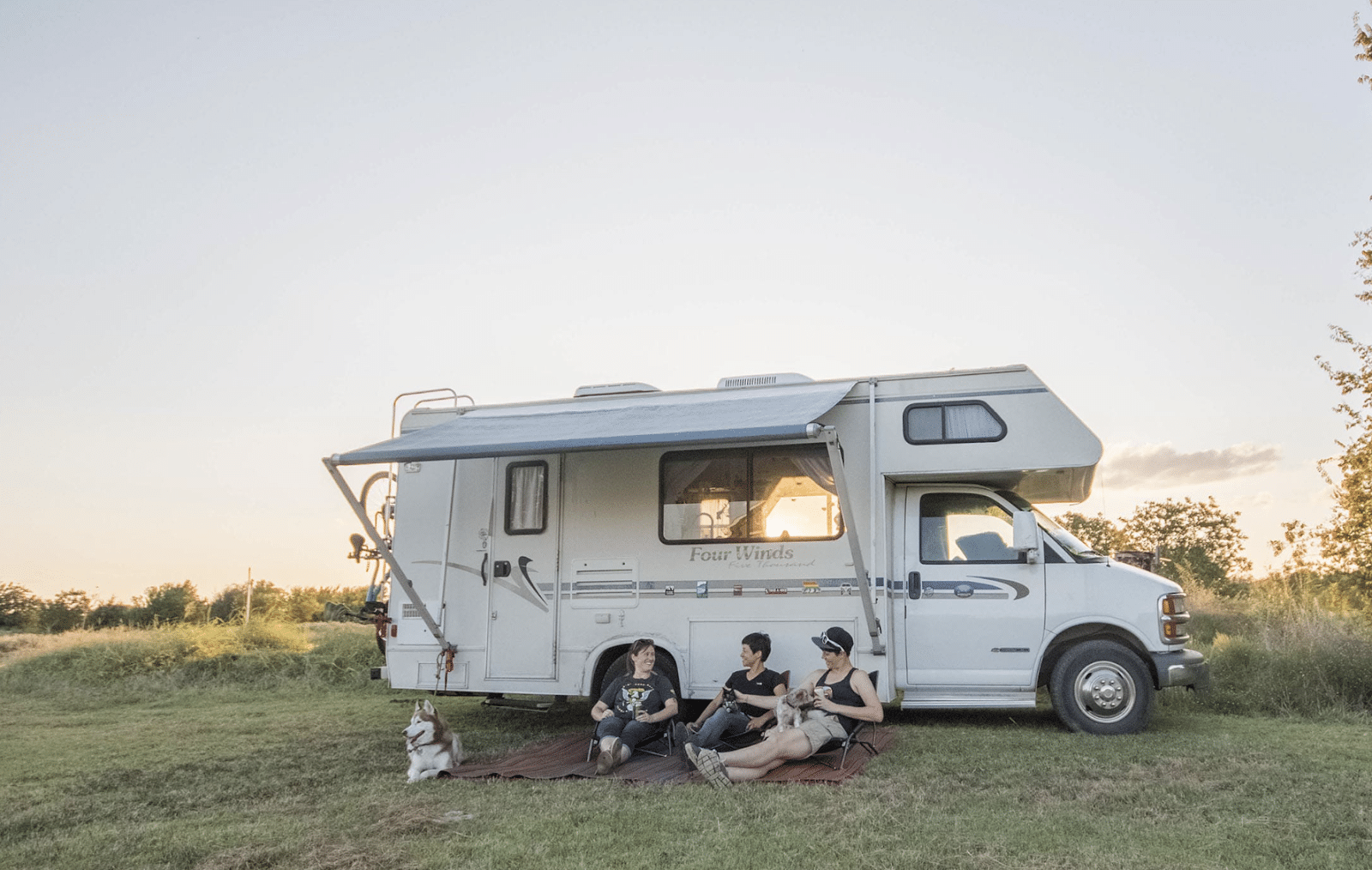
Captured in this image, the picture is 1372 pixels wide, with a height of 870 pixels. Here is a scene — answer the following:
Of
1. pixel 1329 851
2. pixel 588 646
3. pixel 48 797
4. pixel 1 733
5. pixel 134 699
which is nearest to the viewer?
pixel 1329 851

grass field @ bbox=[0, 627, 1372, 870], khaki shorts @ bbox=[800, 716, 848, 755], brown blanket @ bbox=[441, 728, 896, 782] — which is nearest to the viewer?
grass field @ bbox=[0, 627, 1372, 870]

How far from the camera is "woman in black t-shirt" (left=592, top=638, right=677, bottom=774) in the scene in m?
7.16

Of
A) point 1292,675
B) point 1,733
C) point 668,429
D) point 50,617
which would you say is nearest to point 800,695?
point 668,429

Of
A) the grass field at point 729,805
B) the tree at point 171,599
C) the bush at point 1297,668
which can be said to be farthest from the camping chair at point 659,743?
the tree at point 171,599

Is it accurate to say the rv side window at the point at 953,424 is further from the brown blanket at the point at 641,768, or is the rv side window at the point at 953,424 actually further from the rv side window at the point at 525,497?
the rv side window at the point at 525,497

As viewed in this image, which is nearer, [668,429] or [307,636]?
[668,429]

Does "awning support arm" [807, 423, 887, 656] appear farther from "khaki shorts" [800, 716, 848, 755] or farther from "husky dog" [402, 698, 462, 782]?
"husky dog" [402, 698, 462, 782]

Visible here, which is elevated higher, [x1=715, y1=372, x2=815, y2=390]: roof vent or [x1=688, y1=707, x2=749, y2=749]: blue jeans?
[x1=715, y1=372, x2=815, y2=390]: roof vent

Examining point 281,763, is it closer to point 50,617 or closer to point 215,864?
point 215,864

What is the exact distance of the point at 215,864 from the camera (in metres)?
4.69

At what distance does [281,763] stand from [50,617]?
2834 cm

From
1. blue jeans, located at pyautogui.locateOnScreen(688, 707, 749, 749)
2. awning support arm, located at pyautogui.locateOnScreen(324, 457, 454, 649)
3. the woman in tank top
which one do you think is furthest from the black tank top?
awning support arm, located at pyautogui.locateOnScreen(324, 457, 454, 649)

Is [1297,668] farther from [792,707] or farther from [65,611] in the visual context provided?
[65,611]

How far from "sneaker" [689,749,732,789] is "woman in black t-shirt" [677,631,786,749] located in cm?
59
